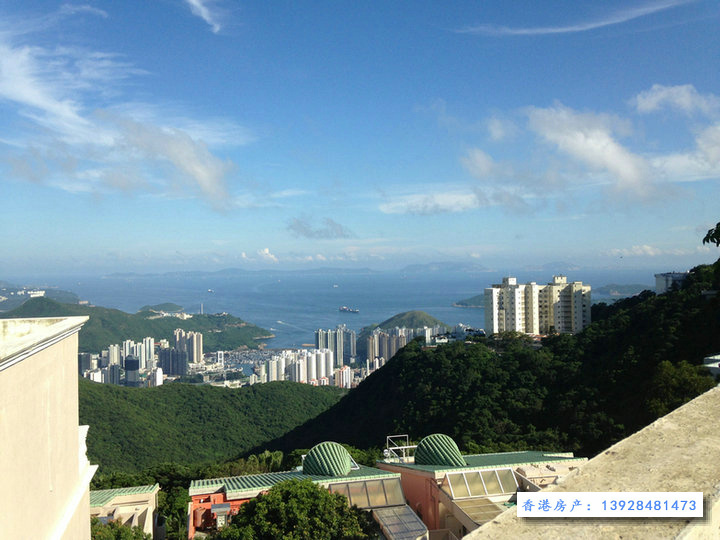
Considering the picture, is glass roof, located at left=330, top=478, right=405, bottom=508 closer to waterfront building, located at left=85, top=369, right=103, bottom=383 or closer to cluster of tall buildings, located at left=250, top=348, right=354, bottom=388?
cluster of tall buildings, located at left=250, top=348, right=354, bottom=388


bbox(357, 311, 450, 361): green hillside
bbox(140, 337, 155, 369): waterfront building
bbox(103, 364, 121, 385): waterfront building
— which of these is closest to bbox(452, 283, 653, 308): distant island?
bbox(357, 311, 450, 361): green hillside

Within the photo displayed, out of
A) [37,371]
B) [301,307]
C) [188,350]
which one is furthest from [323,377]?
[301,307]

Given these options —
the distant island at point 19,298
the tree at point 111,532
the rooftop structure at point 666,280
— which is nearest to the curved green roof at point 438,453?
the tree at point 111,532

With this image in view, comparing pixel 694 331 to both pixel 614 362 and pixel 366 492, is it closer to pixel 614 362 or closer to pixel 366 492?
pixel 614 362

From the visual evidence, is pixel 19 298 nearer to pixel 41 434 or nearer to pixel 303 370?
pixel 303 370

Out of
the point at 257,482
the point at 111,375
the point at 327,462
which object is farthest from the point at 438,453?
the point at 111,375

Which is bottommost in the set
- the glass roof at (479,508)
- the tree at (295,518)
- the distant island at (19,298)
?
the distant island at (19,298)

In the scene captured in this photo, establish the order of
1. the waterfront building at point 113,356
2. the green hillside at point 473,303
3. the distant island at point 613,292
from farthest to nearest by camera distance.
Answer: the green hillside at point 473,303 → the distant island at point 613,292 → the waterfront building at point 113,356

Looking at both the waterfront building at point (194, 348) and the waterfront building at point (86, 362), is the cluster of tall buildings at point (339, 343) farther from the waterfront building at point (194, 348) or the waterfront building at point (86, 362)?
the waterfront building at point (86, 362)
